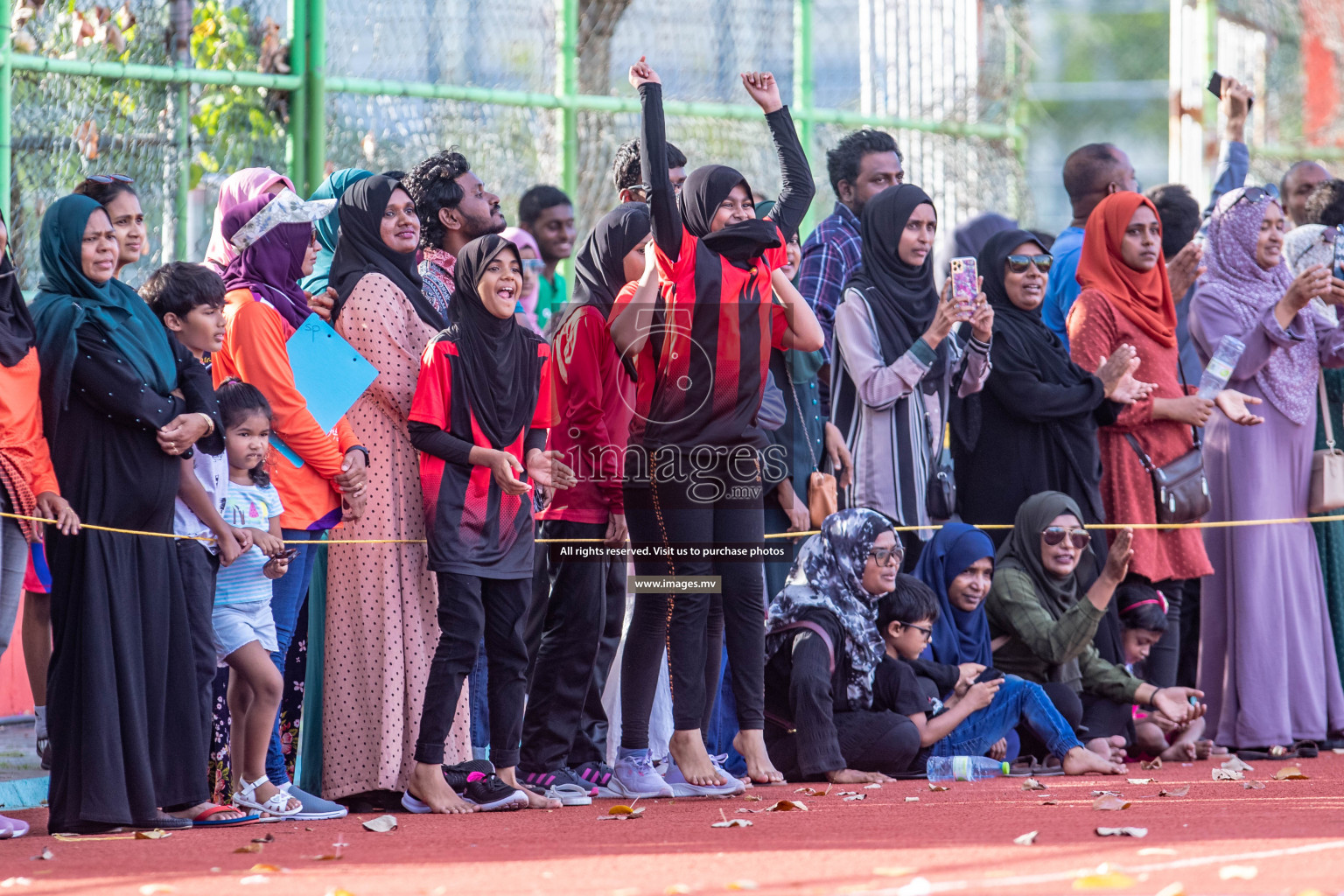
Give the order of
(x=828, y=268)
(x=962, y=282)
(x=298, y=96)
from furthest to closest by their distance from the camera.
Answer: (x=298, y=96) < (x=828, y=268) < (x=962, y=282)

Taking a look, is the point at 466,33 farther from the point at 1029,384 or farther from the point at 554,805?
the point at 554,805

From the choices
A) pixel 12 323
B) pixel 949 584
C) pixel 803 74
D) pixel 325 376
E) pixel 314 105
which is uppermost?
pixel 803 74

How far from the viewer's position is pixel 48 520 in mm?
5211

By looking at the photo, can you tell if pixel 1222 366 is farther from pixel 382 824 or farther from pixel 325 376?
pixel 382 824

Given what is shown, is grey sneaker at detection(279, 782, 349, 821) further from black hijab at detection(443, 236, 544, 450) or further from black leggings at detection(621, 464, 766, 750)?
black hijab at detection(443, 236, 544, 450)

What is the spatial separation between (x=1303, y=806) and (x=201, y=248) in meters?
5.27

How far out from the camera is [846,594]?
21.9 feet

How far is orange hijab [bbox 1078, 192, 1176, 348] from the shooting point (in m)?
7.61

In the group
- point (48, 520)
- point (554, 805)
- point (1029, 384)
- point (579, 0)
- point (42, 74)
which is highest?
point (579, 0)

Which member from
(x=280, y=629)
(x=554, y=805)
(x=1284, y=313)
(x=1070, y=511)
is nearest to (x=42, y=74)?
(x=280, y=629)

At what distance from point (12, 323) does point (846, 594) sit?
3083 millimetres

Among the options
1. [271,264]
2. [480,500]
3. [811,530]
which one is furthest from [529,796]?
[271,264]

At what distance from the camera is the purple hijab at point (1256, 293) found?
7750 mm

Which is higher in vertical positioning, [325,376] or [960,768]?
[325,376]
